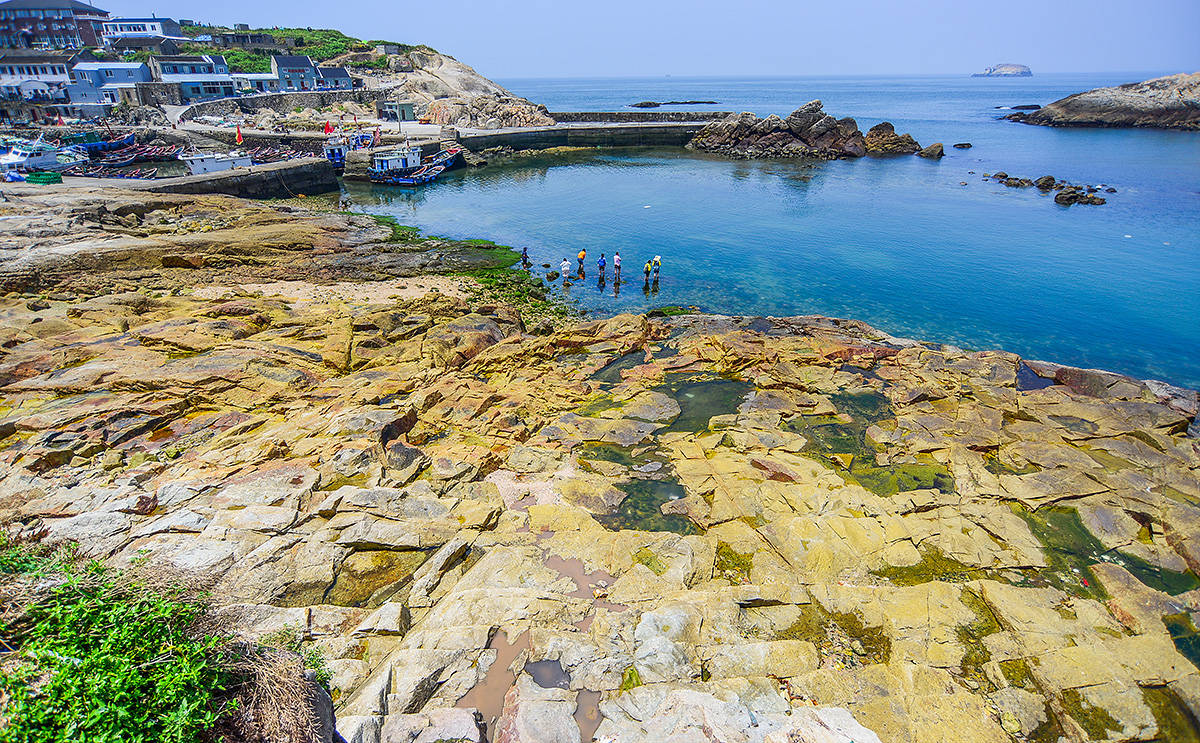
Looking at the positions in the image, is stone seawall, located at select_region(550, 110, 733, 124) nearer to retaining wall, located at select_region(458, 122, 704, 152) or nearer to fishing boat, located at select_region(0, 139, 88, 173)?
retaining wall, located at select_region(458, 122, 704, 152)

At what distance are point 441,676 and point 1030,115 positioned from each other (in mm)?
168850

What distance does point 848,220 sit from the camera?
51.9m

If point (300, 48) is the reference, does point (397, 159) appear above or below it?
below

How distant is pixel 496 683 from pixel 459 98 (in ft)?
370

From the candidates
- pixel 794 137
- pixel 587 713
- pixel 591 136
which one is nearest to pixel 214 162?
pixel 591 136

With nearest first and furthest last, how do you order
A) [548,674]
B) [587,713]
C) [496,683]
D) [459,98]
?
[587,713] < [496,683] < [548,674] < [459,98]

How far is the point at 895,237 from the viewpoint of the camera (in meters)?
47.0

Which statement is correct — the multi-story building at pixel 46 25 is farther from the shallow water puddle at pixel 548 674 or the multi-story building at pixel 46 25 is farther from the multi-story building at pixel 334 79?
the shallow water puddle at pixel 548 674

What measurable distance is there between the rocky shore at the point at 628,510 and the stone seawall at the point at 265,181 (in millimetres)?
22137

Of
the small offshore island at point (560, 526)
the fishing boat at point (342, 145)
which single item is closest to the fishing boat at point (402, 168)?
the fishing boat at point (342, 145)

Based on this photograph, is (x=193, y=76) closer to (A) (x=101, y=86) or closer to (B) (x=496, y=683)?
(A) (x=101, y=86)

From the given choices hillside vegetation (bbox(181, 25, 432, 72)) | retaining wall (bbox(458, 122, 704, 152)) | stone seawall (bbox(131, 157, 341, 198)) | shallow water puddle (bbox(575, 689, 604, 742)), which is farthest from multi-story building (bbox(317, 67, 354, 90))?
shallow water puddle (bbox(575, 689, 604, 742))

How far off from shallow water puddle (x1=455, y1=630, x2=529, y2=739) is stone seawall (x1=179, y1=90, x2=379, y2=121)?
102 metres

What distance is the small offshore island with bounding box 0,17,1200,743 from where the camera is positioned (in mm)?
8477
